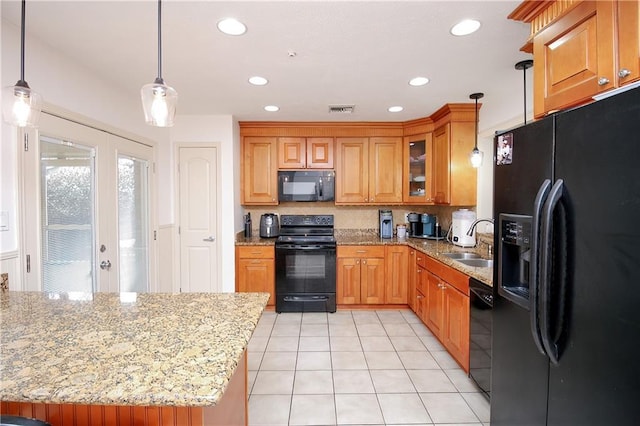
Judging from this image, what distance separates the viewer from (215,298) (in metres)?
1.51

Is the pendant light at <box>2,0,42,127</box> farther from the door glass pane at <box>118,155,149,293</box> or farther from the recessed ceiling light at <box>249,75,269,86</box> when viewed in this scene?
the door glass pane at <box>118,155,149,293</box>

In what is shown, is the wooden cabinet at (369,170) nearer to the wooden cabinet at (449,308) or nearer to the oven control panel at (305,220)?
the oven control panel at (305,220)

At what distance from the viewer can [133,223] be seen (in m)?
2.91

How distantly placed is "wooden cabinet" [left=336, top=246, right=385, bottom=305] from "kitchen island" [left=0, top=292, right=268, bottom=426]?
231 cm

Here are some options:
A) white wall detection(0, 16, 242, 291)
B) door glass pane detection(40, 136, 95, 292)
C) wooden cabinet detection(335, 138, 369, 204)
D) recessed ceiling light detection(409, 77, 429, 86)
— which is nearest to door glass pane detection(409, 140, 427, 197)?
wooden cabinet detection(335, 138, 369, 204)

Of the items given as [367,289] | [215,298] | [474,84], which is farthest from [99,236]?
[474,84]

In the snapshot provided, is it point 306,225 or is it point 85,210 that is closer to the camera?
point 85,210

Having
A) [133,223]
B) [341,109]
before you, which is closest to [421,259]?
[341,109]

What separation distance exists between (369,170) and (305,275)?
155 cm

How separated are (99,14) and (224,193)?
209 centimetres

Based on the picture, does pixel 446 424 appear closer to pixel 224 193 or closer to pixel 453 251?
pixel 453 251

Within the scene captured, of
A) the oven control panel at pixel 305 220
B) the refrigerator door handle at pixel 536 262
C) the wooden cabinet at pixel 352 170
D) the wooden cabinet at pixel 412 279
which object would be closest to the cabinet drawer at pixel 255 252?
the oven control panel at pixel 305 220

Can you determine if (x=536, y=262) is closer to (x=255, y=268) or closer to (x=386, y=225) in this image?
(x=386, y=225)

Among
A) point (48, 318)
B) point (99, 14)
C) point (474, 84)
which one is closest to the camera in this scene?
point (48, 318)
